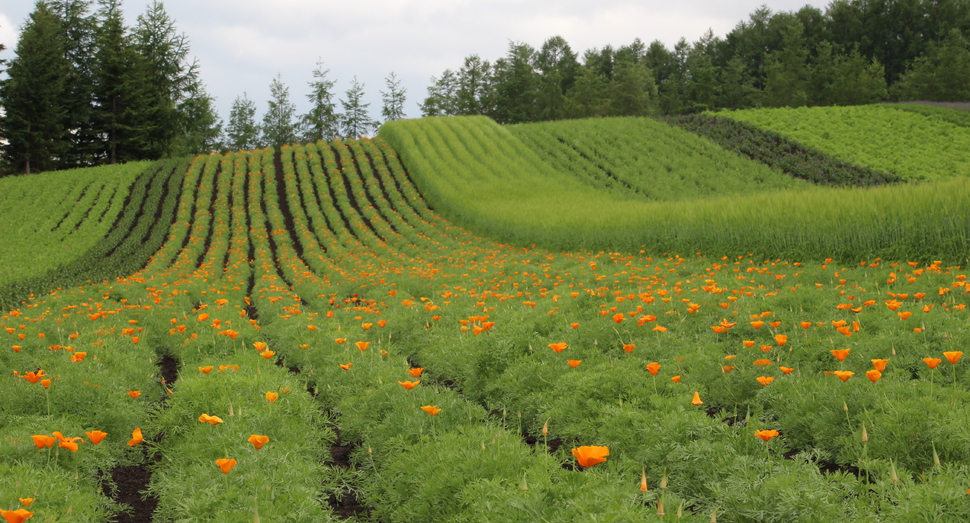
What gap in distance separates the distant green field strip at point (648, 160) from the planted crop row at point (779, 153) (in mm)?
953

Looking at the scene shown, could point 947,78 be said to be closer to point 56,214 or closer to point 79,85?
point 56,214

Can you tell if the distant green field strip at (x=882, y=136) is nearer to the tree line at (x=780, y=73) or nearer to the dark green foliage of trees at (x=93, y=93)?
the tree line at (x=780, y=73)

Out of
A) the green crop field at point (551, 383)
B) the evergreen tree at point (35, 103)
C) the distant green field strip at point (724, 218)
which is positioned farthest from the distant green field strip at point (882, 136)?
the evergreen tree at point (35, 103)

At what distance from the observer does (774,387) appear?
495 centimetres

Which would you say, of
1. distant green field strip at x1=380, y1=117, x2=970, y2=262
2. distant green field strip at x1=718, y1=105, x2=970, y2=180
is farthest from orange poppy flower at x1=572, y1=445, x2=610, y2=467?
distant green field strip at x1=718, y1=105, x2=970, y2=180

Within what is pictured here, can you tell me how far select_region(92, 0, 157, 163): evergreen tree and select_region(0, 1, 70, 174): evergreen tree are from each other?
8.01 feet

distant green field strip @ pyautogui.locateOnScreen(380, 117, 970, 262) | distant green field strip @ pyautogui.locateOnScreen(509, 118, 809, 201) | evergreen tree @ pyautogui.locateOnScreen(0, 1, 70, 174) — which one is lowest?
distant green field strip @ pyautogui.locateOnScreen(380, 117, 970, 262)

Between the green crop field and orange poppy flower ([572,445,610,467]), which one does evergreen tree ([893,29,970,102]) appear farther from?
orange poppy flower ([572,445,610,467])

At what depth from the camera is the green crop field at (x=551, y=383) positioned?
353 cm

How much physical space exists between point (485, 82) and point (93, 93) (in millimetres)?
42433

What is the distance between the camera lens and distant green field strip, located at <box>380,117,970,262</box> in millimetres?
10211

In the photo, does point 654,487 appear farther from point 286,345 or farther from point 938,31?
point 938,31


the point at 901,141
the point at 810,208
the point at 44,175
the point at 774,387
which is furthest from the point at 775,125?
the point at 44,175

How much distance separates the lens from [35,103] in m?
37.6
